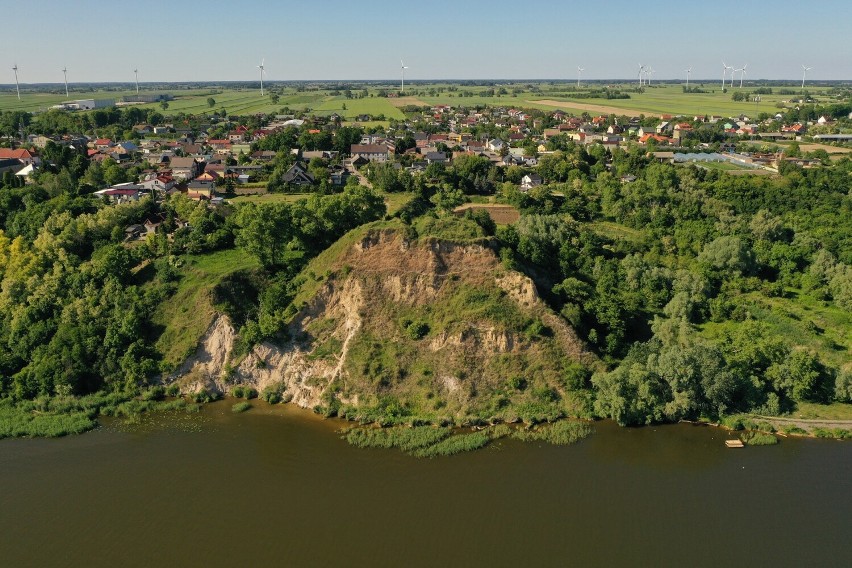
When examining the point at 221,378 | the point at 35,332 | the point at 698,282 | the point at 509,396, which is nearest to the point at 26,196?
the point at 35,332

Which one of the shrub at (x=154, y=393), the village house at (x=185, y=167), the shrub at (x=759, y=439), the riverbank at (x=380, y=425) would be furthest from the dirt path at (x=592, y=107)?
the shrub at (x=154, y=393)

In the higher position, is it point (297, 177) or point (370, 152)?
point (370, 152)

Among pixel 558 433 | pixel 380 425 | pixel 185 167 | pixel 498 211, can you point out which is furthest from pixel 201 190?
pixel 558 433

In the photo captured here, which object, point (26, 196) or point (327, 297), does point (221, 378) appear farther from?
point (26, 196)

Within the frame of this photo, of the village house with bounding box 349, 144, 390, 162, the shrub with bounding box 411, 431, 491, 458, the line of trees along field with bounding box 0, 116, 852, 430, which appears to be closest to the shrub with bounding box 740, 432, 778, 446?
the line of trees along field with bounding box 0, 116, 852, 430

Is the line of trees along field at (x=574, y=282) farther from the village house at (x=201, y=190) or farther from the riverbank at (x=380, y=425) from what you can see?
the village house at (x=201, y=190)

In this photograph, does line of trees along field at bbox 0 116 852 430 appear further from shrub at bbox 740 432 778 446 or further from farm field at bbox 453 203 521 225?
shrub at bbox 740 432 778 446

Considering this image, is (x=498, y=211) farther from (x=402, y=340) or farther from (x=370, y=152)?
(x=402, y=340)
